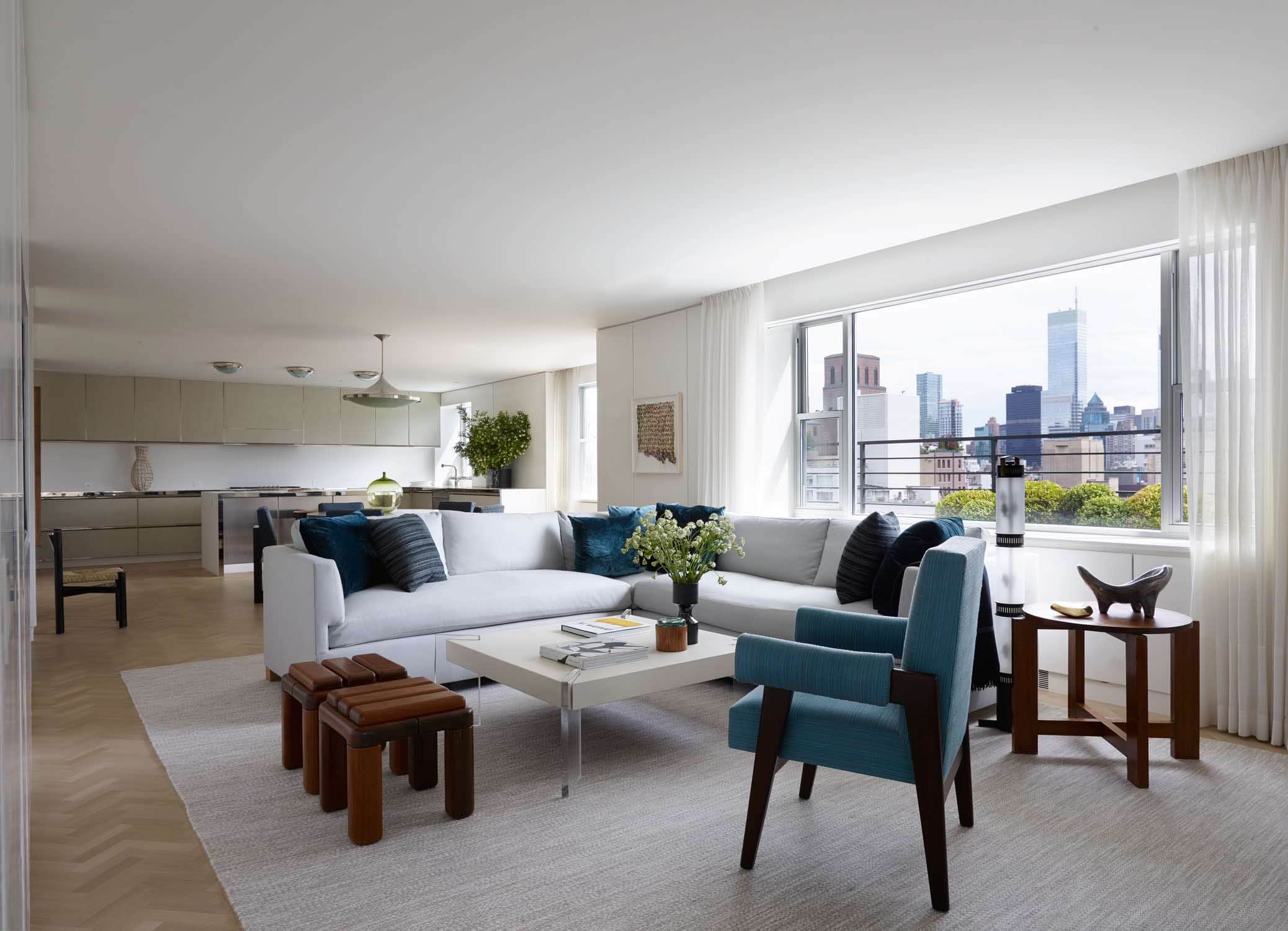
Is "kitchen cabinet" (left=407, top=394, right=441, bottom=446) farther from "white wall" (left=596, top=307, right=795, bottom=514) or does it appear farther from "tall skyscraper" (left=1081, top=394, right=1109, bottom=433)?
"tall skyscraper" (left=1081, top=394, right=1109, bottom=433)

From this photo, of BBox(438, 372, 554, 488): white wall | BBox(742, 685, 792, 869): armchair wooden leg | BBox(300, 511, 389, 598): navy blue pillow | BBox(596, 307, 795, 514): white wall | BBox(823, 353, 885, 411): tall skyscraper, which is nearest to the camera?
BBox(742, 685, 792, 869): armchair wooden leg

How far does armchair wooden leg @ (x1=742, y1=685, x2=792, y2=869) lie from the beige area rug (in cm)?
9

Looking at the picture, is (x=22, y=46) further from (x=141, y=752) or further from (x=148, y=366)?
(x=148, y=366)

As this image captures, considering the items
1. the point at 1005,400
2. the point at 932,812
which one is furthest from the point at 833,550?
the point at 932,812

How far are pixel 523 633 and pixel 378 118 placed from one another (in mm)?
2263

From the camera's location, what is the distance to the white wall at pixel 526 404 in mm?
10664

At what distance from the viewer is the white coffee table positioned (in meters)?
3.00

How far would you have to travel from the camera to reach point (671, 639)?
11.2 ft

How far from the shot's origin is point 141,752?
11.3 feet

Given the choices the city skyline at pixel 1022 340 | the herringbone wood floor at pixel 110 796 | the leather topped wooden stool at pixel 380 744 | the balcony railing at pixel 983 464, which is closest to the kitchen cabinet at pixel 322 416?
the herringbone wood floor at pixel 110 796

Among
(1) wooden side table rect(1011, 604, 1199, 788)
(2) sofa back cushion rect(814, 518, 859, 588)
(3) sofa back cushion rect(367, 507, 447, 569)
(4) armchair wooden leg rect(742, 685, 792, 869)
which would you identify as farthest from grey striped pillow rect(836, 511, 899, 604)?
(3) sofa back cushion rect(367, 507, 447, 569)

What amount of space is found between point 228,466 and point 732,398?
8.67 metres

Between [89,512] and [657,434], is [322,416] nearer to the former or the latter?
[89,512]

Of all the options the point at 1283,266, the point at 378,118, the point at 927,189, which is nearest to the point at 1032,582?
the point at 1283,266
